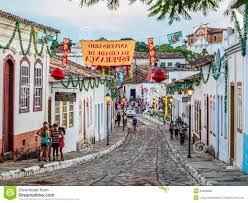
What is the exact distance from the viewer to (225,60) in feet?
52.3

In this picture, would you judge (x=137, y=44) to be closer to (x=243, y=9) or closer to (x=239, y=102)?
(x=239, y=102)

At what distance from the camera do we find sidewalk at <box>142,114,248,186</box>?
11792mm

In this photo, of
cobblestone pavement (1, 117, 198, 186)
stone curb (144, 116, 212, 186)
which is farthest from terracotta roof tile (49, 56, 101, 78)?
stone curb (144, 116, 212, 186)

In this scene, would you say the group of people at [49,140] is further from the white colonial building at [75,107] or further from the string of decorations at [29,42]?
the white colonial building at [75,107]

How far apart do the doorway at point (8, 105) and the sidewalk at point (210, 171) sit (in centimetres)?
408

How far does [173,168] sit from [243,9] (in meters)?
9.17

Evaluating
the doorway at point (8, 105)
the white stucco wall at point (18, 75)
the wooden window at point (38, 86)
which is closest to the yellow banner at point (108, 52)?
the white stucco wall at point (18, 75)

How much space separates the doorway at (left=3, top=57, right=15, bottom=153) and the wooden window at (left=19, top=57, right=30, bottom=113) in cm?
53

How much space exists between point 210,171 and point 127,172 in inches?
68.1

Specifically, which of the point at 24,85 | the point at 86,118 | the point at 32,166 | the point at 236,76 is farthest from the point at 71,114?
the point at 236,76

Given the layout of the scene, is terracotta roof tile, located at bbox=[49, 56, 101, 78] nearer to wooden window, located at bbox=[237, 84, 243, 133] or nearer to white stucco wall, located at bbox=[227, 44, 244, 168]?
white stucco wall, located at bbox=[227, 44, 244, 168]

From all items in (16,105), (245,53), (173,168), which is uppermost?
(245,53)

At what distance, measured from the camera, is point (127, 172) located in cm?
1410
